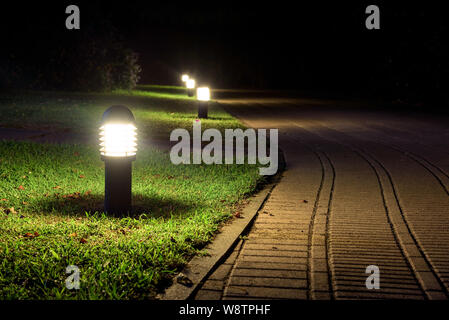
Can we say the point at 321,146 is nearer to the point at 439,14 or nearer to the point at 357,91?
the point at 439,14

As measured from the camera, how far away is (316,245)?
516 cm

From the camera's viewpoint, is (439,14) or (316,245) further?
(439,14)

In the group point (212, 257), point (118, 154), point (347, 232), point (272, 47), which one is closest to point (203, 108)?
point (118, 154)

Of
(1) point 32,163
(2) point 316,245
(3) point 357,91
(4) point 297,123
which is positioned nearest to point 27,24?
(4) point 297,123

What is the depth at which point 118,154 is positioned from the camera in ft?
19.8

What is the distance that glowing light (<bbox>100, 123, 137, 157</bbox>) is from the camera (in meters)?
5.98

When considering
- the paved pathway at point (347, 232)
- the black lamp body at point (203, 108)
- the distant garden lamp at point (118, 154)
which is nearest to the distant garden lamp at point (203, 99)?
the black lamp body at point (203, 108)

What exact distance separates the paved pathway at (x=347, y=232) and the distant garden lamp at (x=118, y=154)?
1.48m

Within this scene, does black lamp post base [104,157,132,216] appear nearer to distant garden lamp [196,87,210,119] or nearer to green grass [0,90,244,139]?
green grass [0,90,244,139]

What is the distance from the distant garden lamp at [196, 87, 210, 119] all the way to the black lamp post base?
12368 millimetres

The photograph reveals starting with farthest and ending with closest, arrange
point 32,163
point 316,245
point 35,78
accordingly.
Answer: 1. point 35,78
2. point 32,163
3. point 316,245

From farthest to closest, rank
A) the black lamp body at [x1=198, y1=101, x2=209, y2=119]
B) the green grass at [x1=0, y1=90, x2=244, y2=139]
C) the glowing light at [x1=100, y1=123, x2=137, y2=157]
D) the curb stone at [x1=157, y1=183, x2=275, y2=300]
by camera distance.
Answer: the black lamp body at [x1=198, y1=101, x2=209, y2=119] < the green grass at [x1=0, y1=90, x2=244, y2=139] < the glowing light at [x1=100, y1=123, x2=137, y2=157] < the curb stone at [x1=157, y1=183, x2=275, y2=300]

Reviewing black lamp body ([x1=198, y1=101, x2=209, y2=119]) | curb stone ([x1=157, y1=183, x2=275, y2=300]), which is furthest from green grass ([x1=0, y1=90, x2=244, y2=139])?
curb stone ([x1=157, y1=183, x2=275, y2=300])
